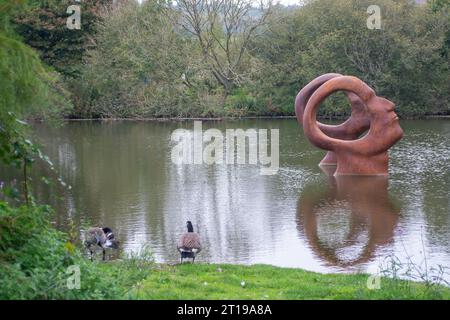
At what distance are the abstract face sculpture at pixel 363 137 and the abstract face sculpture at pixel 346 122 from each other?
752 millimetres

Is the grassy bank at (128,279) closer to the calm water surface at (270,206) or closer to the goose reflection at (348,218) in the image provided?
the calm water surface at (270,206)

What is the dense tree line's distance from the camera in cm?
3325

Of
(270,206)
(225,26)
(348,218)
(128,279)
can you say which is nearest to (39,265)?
(128,279)

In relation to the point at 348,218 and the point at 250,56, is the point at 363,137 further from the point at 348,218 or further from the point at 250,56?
the point at 250,56

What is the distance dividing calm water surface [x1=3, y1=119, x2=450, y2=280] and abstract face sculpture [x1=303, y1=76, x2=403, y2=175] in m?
0.44

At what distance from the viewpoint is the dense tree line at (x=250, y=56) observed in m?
33.2

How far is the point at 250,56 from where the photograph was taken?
36.8m

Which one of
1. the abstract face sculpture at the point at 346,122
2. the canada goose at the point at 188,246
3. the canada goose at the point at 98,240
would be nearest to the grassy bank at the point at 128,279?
the canada goose at the point at 188,246

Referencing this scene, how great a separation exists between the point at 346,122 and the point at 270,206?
5243 millimetres

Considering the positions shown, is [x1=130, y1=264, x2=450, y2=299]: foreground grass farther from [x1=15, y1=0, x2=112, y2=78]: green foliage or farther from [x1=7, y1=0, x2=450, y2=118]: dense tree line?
[x1=7, y1=0, x2=450, y2=118]: dense tree line

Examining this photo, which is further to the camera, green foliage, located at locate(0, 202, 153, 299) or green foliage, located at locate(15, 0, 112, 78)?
green foliage, located at locate(15, 0, 112, 78)

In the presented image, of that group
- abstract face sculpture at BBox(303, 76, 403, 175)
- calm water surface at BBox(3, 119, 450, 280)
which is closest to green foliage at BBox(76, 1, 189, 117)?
calm water surface at BBox(3, 119, 450, 280)

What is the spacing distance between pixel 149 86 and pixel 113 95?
1800mm
